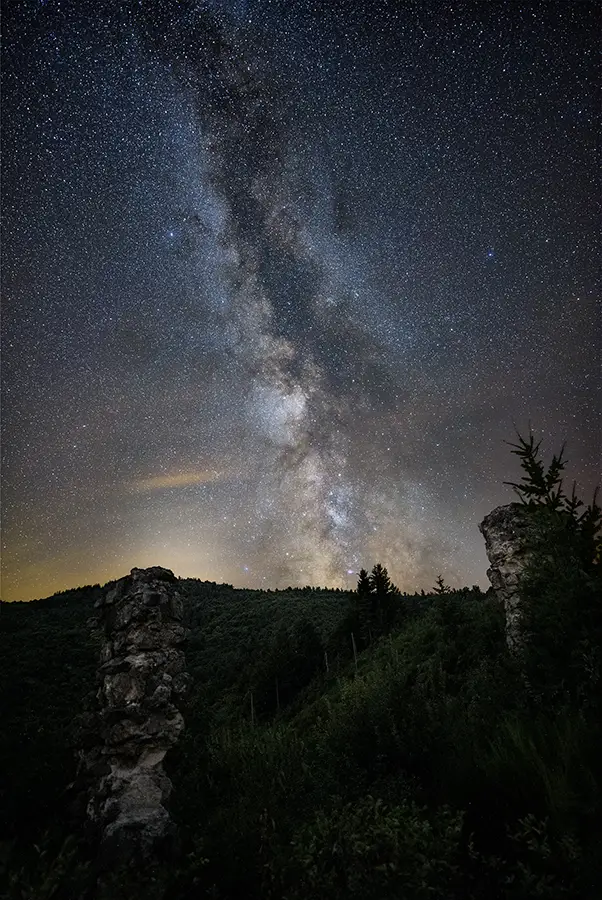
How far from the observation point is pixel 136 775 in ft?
20.6

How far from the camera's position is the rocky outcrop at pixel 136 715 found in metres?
5.57

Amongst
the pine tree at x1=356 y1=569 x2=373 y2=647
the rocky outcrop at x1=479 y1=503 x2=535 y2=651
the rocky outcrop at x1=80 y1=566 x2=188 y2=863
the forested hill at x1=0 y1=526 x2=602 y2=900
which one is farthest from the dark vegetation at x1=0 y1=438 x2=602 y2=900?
the pine tree at x1=356 y1=569 x2=373 y2=647

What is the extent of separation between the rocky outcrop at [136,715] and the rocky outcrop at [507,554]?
32.6ft

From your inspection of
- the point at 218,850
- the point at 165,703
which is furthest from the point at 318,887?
the point at 165,703

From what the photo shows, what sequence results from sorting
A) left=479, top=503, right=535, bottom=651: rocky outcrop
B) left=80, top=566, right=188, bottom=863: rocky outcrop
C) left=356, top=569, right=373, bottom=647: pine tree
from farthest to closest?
left=356, top=569, right=373, bottom=647: pine tree → left=479, top=503, right=535, bottom=651: rocky outcrop → left=80, top=566, right=188, bottom=863: rocky outcrop

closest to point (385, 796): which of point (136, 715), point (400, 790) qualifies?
point (400, 790)

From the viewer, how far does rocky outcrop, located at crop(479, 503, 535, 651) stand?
43.0 feet

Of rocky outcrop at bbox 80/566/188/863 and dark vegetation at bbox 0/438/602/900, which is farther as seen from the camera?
rocky outcrop at bbox 80/566/188/863

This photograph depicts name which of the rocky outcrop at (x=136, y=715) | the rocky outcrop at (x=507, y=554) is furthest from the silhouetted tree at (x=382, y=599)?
the rocky outcrop at (x=136, y=715)

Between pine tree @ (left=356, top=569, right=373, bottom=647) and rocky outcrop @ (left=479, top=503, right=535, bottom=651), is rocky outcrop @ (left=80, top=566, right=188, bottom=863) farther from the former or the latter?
pine tree @ (left=356, top=569, right=373, bottom=647)

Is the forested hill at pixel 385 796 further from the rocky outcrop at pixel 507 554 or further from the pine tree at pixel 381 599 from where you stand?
the pine tree at pixel 381 599

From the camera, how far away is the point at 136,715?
22.1 ft

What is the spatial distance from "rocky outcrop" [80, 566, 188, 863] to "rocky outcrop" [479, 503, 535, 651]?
32.6ft

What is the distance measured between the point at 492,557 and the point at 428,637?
10.7 meters
